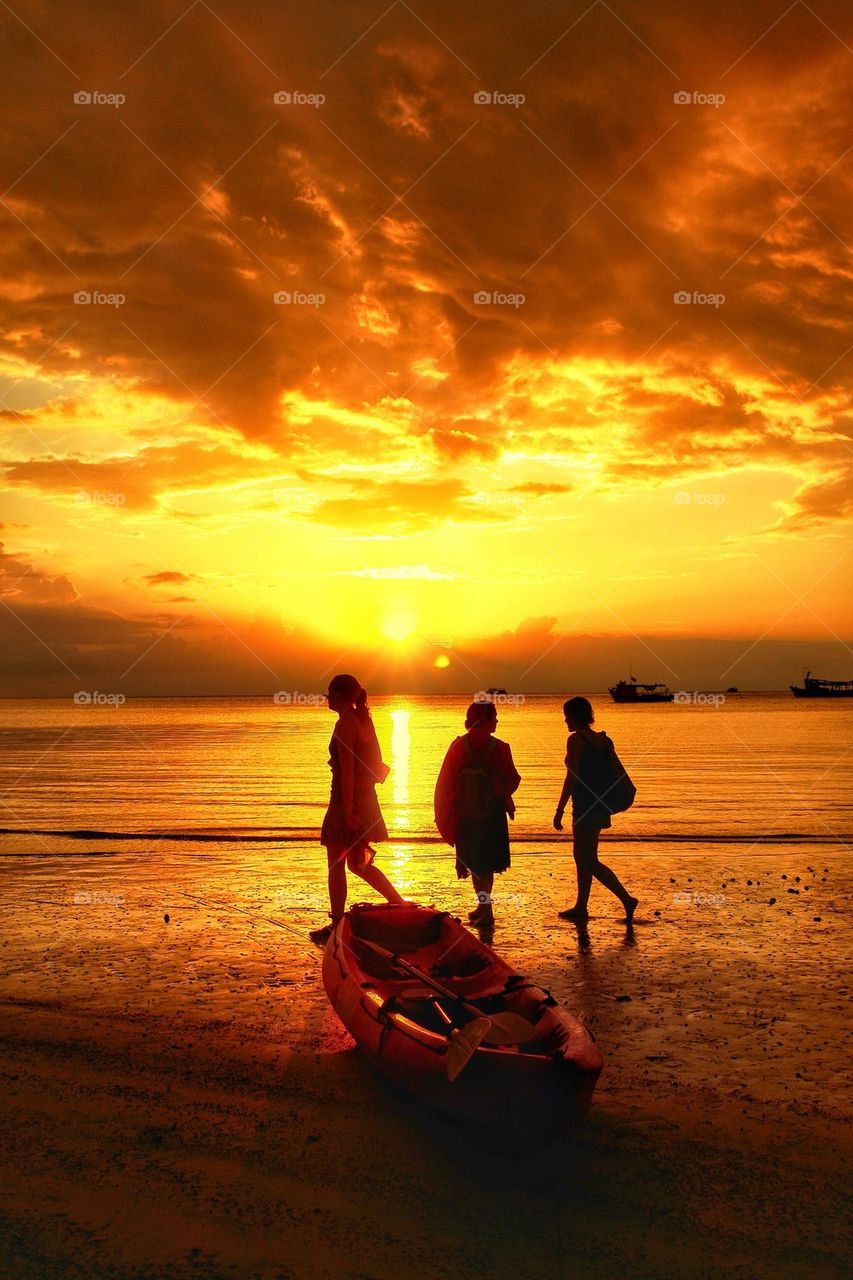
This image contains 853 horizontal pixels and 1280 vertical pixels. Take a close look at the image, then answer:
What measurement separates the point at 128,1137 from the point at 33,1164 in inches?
21.0

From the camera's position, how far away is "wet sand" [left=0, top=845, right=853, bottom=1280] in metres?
4.65

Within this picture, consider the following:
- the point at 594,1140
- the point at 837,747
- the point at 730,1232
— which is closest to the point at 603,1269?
the point at 730,1232

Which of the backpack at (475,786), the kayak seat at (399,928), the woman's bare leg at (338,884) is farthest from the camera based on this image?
the backpack at (475,786)

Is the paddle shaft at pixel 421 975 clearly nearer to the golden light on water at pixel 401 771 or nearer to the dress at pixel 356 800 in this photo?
the dress at pixel 356 800

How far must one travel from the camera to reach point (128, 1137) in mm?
5695

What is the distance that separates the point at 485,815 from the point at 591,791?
3.97 feet

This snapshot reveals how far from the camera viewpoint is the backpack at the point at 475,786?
35.1 ft

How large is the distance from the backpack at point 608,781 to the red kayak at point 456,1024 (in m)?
3.10

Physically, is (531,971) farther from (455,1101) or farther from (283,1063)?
(455,1101)

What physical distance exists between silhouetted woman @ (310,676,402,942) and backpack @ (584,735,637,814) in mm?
2391

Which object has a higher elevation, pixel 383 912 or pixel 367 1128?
pixel 383 912

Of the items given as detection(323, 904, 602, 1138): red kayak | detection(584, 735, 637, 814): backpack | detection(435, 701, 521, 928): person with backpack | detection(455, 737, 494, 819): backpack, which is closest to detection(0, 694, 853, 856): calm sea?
detection(435, 701, 521, 928): person with backpack

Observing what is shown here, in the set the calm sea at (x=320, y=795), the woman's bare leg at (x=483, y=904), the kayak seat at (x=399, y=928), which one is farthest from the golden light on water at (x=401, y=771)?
the kayak seat at (x=399, y=928)

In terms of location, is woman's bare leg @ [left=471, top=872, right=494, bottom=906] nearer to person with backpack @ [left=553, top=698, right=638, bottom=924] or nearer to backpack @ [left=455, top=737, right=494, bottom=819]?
backpack @ [left=455, top=737, right=494, bottom=819]
